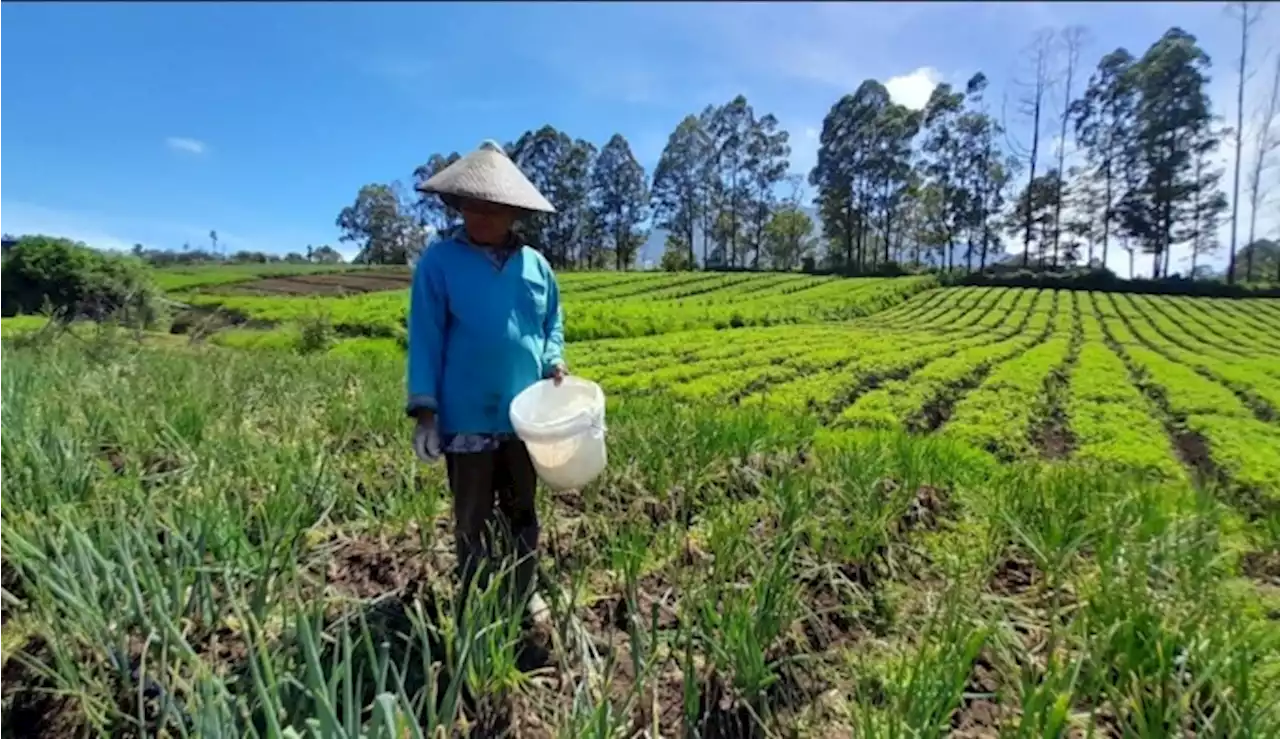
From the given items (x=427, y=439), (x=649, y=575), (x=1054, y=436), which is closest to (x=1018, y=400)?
(x=1054, y=436)

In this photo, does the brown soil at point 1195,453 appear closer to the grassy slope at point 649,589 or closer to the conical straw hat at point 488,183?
the grassy slope at point 649,589

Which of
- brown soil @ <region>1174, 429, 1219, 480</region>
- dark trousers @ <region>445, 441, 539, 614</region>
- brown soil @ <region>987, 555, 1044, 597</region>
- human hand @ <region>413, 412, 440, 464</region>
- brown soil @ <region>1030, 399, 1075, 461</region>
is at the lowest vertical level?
brown soil @ <region>1030, 399, 1075, 461</region>

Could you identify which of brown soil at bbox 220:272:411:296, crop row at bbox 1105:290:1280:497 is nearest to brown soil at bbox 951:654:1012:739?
crop row at bbox 1105:290:1280:497

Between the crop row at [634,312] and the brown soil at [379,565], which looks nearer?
the brown soil at [379,565]

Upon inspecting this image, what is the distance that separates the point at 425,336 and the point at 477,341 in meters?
0.14

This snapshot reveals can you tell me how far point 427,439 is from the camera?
206 cm

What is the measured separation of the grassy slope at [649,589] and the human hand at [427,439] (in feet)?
1.12

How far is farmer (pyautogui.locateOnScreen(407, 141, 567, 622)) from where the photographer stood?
2052 mm

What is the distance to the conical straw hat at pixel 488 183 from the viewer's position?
6.41ft

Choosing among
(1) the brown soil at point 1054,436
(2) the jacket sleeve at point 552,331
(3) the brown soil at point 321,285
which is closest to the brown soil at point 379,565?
(2) the jacket sleeve at point 552,331

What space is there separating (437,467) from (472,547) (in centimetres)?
107

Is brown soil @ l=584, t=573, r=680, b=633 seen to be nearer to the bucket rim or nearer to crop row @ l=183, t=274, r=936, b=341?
the bucket rim

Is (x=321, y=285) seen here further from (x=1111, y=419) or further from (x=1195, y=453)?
(x=1195, y=453)

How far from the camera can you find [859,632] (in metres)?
2.12
